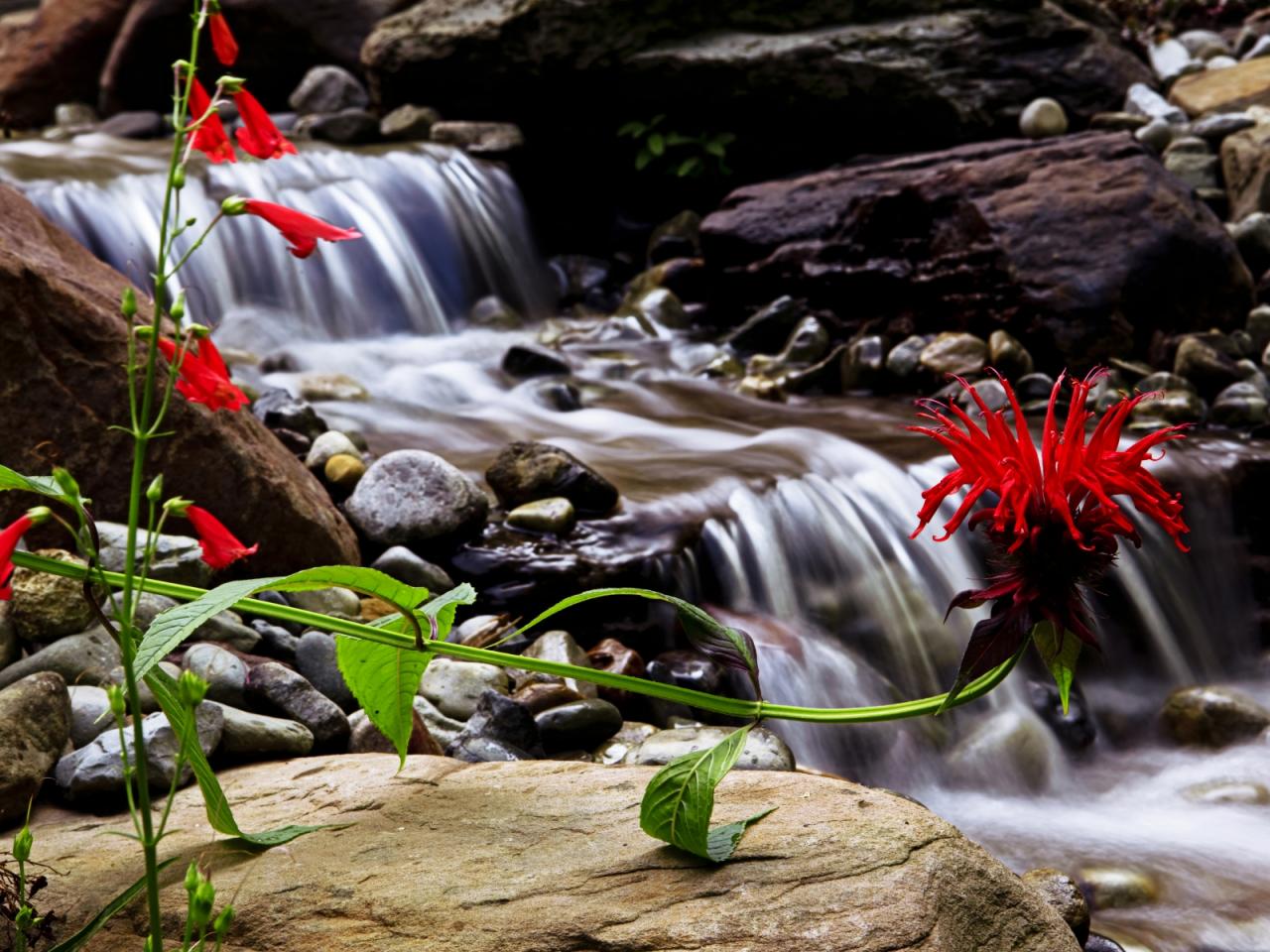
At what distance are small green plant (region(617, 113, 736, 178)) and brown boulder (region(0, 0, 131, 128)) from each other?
5.22m

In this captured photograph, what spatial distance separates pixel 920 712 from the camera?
1.43 metres

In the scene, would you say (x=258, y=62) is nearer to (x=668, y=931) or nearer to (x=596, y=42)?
(x=596, y=42)

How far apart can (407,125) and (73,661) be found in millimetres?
7642

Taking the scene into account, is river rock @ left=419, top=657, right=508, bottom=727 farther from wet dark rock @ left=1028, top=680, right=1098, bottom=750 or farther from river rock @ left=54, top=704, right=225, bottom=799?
wet dark rock @ left=1028, top=680, right=1098, bottom=750

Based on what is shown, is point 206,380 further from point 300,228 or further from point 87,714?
point 87,714

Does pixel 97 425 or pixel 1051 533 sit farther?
pixel 97 425

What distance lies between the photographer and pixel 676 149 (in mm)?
9633

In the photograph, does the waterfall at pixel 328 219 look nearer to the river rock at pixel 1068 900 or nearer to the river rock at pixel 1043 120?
the river rock at pixel 1043 120

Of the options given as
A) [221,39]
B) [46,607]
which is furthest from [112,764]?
[221,39]

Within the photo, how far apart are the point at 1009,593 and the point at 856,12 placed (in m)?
8.55

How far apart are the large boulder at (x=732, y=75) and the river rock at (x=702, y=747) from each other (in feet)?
22.4

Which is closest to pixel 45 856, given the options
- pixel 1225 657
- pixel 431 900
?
pixel 431 900

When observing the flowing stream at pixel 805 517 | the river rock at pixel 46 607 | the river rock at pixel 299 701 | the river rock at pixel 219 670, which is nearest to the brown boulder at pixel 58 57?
the flowing stream at pixel 805 517

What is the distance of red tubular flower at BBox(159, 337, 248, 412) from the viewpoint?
1.44 m
